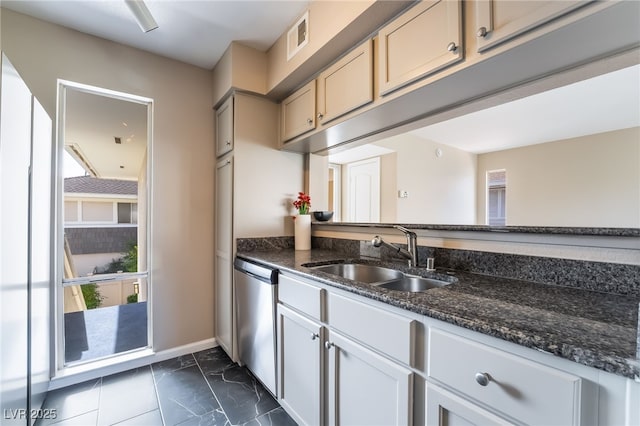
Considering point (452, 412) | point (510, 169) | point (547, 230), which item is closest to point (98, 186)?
point (452, 412)

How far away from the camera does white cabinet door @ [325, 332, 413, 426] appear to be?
0.92 m

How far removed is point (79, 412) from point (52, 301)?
724mm

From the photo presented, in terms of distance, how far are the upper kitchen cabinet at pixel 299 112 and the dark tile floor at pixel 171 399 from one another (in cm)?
181

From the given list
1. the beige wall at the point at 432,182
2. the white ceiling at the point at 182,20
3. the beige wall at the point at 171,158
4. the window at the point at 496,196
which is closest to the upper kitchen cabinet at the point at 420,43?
the white ceiling at the point at 182,20

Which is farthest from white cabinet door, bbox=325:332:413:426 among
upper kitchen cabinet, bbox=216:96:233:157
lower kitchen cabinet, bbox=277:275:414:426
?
upper kitchen cabinet, bbox=216:96:233:157

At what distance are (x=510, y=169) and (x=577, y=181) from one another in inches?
35.9

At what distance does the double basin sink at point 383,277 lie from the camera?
54.7 inches

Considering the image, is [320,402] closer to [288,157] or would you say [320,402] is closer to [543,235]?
[543,235]

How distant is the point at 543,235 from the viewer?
116 centimetres

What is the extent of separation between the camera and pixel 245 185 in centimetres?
217

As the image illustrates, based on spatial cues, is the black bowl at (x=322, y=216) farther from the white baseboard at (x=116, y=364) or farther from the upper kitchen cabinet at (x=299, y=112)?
the white baseboard at (x=116, y=364)

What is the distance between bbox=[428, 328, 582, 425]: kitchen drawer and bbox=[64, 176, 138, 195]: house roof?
2391 millimetres

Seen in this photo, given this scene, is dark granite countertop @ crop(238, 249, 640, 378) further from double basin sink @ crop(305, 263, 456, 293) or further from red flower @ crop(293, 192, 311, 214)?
red flower @ crop(293, 192, 311, 214)

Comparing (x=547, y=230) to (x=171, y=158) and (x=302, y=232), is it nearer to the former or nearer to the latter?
(x=302, y=232)
